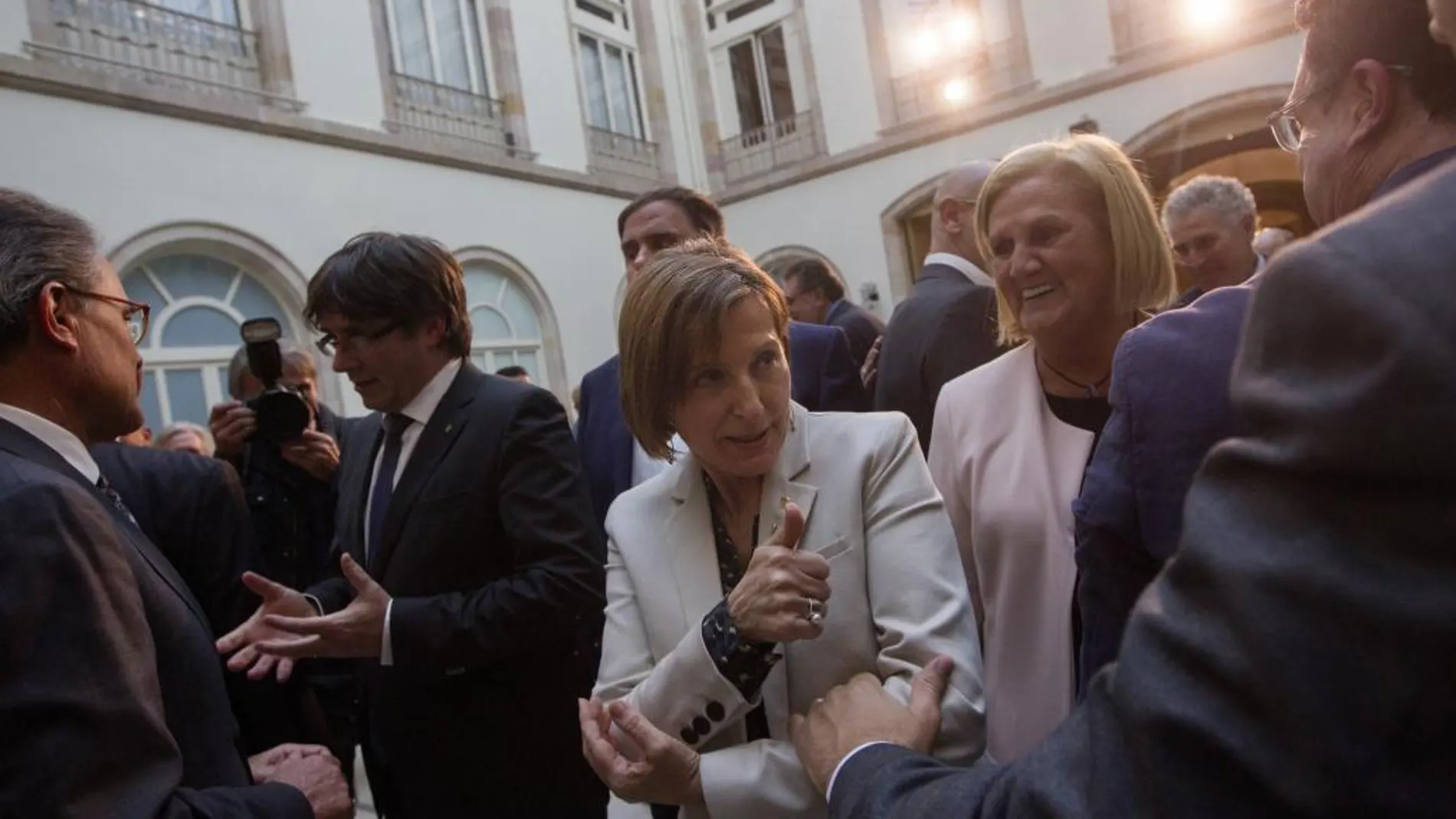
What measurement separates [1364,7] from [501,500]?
1697 mm

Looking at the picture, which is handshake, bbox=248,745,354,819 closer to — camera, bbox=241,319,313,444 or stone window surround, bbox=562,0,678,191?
camera, bbox=241,319,313,444

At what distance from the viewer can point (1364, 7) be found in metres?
0.91

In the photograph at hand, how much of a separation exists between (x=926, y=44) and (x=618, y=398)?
11.6m

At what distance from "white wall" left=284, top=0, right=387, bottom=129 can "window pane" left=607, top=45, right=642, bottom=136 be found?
13.2 ft

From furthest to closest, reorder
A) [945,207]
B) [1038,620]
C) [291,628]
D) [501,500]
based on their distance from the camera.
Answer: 1. [945,207]
2. [501,500]
3. [291,628]
4. [1038,620]

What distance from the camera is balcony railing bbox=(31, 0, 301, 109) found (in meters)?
8.05

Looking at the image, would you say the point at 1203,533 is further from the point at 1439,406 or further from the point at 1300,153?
the point at 1300,153

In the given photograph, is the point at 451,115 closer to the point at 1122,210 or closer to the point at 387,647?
the point at 387,647

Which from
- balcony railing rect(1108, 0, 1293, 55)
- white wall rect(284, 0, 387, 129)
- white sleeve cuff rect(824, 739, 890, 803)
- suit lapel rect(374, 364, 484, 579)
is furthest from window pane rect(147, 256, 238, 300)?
balcony railing rect(1108, 0, 1293, 55)

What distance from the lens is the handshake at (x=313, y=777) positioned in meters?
1.52

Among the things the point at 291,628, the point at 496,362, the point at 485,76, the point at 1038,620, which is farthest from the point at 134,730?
the point at 485,76

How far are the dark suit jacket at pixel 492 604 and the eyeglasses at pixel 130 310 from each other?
0.61m

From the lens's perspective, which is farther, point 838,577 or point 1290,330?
point 838,577

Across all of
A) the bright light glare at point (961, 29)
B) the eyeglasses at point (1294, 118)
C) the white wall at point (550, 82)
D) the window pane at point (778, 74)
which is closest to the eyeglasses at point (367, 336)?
the eyeglasses at point (1294, 118)
